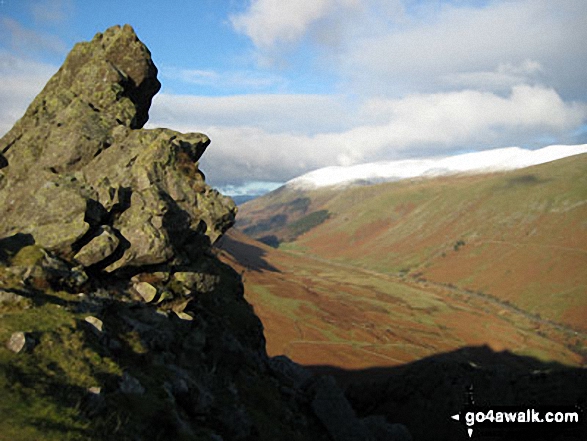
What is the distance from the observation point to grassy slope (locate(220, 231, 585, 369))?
91438 millimetres

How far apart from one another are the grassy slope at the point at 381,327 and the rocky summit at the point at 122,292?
53810 millimetres

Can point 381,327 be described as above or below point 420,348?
above

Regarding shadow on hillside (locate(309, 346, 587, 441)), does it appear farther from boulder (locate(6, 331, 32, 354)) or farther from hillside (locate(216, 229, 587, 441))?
boulder (locate(6, 331, 32, 354))

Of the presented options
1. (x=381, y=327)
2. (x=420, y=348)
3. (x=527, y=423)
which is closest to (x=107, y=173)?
(x=527, y=423)

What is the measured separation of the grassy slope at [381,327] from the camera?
3600 inches

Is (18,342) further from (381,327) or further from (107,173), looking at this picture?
(381,327)

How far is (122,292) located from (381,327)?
106013 mm

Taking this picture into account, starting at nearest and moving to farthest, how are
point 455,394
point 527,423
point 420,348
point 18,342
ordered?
point 18,342 < point 527,423 < point 455,394 < point 420,348

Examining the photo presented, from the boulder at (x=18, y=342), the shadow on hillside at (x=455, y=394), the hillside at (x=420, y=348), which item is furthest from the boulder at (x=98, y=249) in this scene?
the hillside at (x=420, y=348)

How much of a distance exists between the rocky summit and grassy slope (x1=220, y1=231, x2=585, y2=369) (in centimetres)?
5381

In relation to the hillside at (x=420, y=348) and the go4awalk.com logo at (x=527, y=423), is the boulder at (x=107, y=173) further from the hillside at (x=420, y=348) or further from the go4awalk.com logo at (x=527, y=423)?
the hillside at (x=420, y=348)

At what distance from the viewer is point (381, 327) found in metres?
119

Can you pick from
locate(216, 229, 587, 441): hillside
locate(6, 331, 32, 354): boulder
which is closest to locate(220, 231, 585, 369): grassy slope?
locate(216, 229, 587, 441): hillside

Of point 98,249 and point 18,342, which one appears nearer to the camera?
point 18,342
